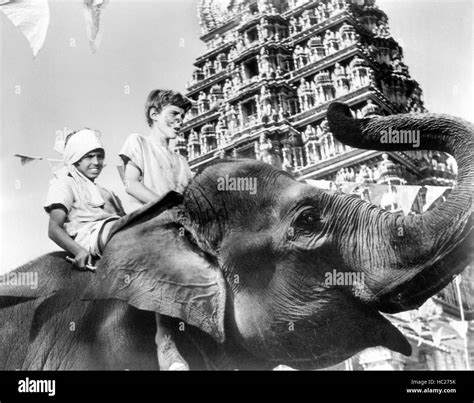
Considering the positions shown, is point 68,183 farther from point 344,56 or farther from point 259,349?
point 344,56

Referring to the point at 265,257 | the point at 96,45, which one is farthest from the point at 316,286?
the point at 96,45

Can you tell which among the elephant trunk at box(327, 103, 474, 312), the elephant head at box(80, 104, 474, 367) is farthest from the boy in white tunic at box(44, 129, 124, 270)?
the elephant trunk at box(327, 103, 474, 312)

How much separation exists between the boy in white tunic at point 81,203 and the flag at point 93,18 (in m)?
1.31

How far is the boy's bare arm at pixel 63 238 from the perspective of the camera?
426cm

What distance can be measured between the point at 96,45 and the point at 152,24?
1.87ft

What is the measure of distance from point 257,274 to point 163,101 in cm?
154

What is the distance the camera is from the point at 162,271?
160 inches

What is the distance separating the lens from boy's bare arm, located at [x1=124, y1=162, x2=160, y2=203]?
4.55 meters

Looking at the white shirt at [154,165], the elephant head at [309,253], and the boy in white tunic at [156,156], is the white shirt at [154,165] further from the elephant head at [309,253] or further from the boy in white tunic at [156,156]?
the elephant head at [309,253]

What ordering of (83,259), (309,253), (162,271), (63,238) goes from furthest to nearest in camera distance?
(63,238) < (83,259) < (162,271) < (309,253)

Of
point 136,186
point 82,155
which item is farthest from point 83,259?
point 82,155

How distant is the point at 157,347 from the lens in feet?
13.0

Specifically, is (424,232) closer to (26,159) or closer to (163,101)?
(163,101)

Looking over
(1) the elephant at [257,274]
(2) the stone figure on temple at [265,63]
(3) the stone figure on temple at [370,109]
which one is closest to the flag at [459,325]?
(3) the stone figure on temple at [370,109]
